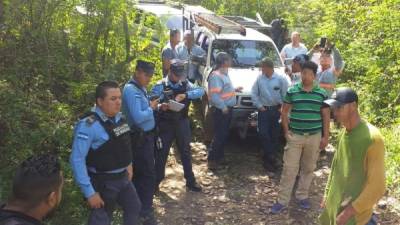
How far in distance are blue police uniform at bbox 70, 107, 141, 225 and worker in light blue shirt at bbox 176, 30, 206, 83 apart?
4.70 metres

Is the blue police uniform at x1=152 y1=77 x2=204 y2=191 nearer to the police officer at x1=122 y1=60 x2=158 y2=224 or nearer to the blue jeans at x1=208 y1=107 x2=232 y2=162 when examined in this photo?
the police officer at x1=122 y1=60 x2=158 y2=224

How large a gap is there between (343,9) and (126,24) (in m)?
6.33

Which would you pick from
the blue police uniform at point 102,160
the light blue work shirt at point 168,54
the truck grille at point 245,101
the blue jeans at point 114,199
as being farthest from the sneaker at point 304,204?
the light blue work shirt at point 168,54

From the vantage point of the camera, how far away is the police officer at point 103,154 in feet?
11.6

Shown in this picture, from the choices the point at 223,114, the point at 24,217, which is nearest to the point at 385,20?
the point at 223,114

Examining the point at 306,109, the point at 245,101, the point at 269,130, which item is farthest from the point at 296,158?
the point at 245,101

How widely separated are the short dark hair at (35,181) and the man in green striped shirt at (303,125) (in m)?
3.38

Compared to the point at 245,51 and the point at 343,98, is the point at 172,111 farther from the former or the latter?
the point at 245,51

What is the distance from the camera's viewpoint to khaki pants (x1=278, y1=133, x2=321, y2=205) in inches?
206

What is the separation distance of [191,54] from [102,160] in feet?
17.1

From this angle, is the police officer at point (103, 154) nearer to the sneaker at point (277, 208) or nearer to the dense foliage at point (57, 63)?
the dense foliage at point (57, 63)

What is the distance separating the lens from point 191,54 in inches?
338

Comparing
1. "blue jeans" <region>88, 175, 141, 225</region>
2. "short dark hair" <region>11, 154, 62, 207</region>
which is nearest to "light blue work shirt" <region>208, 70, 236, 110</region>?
"blue jeans" <region>88, 175, 141, 225</region>

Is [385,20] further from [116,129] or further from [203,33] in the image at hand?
[116,129]
